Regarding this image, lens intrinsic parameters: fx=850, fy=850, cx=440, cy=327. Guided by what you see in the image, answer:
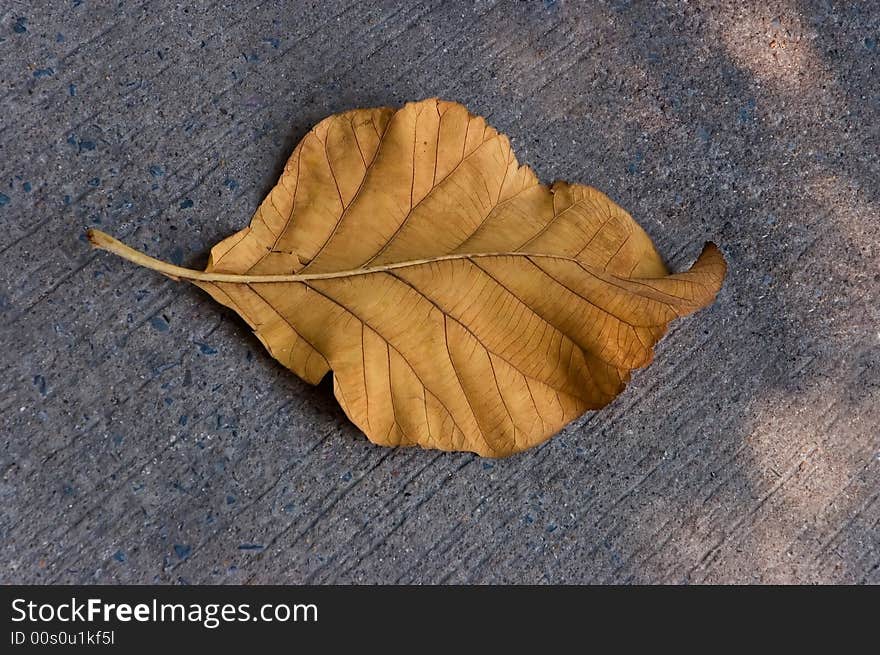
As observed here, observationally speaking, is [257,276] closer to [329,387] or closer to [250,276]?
[250,276]

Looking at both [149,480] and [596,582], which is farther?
[596,582]

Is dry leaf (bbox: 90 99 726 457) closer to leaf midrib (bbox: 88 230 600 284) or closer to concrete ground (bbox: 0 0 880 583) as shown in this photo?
leaf midrib (bbox: 88 230 600 284)

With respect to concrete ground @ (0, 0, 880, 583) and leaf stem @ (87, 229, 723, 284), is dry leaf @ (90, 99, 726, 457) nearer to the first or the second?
leaf stem @ (87, 229, 723, 284)

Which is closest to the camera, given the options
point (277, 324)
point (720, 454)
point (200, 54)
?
point (277, 324)

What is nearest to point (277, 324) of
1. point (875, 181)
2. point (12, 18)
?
point (12, 18)

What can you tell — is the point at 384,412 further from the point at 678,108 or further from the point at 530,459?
the point at 678,108

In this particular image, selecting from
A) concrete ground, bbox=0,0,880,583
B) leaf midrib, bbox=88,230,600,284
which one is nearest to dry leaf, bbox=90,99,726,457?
leaf midrib, bbox=88,230,600,284
